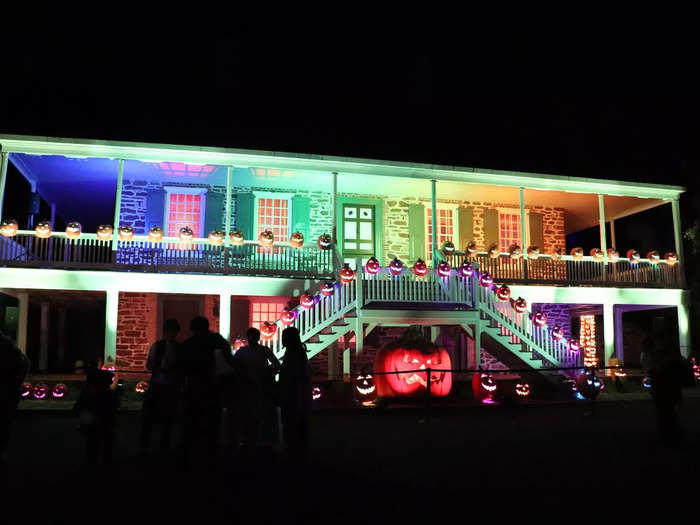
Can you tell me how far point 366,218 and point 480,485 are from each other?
564 inches

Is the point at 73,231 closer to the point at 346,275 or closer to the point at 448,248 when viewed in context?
the point at 346,275

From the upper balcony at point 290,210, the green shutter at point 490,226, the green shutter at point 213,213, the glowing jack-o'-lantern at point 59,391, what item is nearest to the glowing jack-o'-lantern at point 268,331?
the upper balcony at point 290,210

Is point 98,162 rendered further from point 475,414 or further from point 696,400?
point 696,400

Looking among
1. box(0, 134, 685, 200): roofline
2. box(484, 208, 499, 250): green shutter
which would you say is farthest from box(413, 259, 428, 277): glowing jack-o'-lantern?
box(484, 208, 499, 250): green shutter

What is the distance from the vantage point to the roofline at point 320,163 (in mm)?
15031

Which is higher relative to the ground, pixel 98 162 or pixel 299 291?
pixel 98 162

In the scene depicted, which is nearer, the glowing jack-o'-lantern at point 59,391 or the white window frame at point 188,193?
the glowing jack-o'-lantern at point 59,391

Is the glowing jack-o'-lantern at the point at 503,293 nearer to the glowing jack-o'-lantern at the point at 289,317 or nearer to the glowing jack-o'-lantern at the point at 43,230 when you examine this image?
the glowing jack-o'-lantern at the point at 289,317

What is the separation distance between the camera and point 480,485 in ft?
18.4

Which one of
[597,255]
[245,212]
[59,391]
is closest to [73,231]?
[59,391]

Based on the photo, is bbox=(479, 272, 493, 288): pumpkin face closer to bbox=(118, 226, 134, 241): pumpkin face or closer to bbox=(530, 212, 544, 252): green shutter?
bbox=(530, 212, 544, 252): green shutter

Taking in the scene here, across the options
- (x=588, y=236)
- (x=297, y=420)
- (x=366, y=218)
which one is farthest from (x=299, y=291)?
(x=588, y=236)

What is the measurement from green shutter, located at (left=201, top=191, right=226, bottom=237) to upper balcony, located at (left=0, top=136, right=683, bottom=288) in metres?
0.03

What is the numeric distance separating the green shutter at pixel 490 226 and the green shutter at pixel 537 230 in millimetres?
1234
